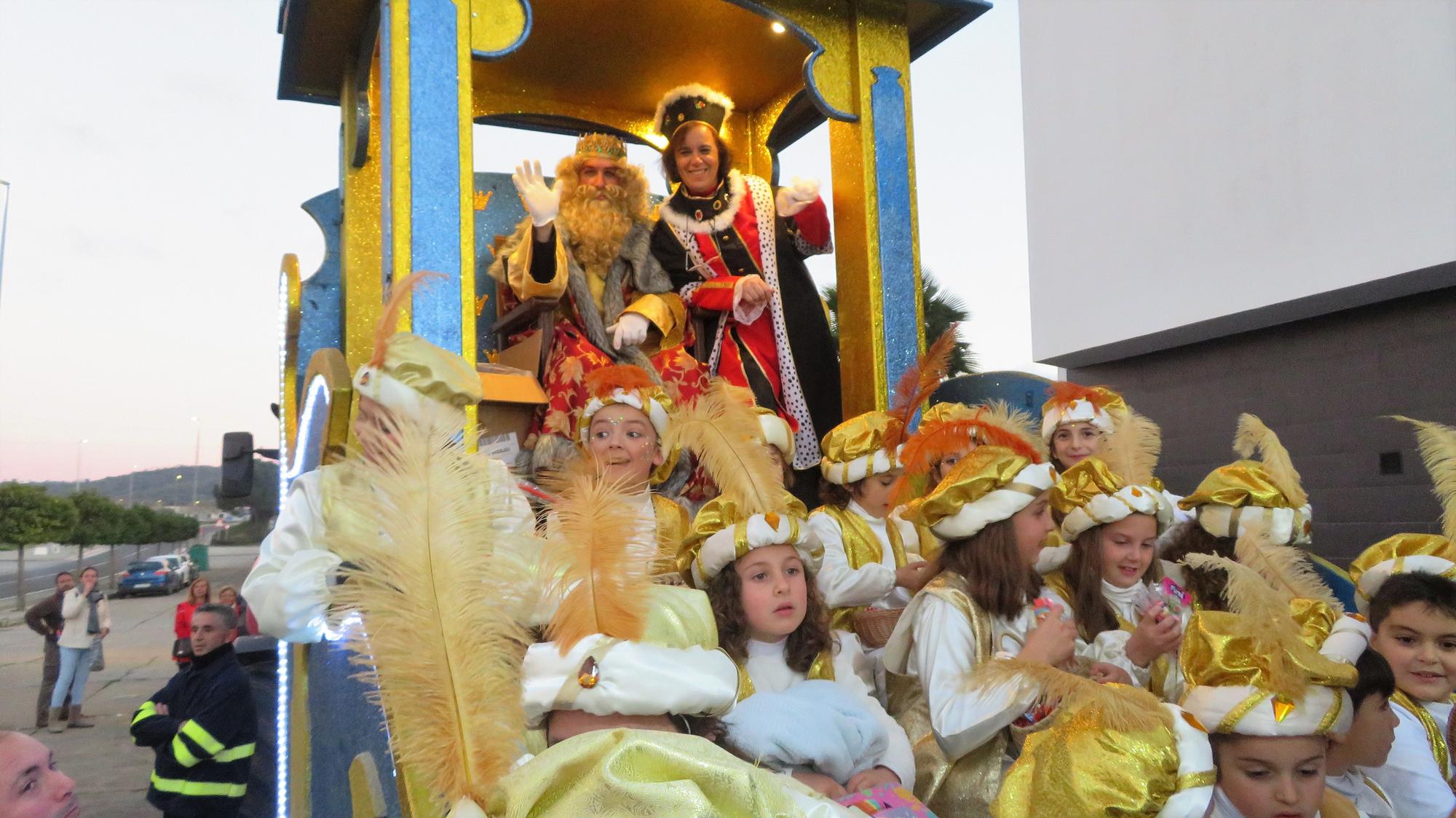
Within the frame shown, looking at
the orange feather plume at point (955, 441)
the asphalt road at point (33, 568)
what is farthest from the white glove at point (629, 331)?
the asphalt road at point (33, 568)

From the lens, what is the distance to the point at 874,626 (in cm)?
371

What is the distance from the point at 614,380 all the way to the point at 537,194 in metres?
0.84

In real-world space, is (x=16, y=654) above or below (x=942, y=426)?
below

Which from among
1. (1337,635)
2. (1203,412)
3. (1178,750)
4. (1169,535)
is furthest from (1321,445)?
(1178,750)

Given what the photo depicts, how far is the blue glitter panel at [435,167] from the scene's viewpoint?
3.38m

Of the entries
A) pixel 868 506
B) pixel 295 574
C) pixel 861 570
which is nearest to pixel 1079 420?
pixel 868 506

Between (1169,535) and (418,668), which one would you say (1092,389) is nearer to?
(1169,535)

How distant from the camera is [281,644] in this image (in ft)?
12.7

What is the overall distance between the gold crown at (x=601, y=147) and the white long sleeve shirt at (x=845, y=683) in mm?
3009

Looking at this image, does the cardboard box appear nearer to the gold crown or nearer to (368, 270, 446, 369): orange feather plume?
(368, 270, 446, 369): orange feather plume

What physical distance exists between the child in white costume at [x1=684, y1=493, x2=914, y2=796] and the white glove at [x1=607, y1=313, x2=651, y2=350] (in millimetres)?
1900

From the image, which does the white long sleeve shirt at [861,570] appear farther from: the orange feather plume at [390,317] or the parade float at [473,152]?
the orange feather plume at [390,317]

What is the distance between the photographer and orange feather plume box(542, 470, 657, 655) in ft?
4.83

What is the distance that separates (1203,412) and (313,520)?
7.70m
